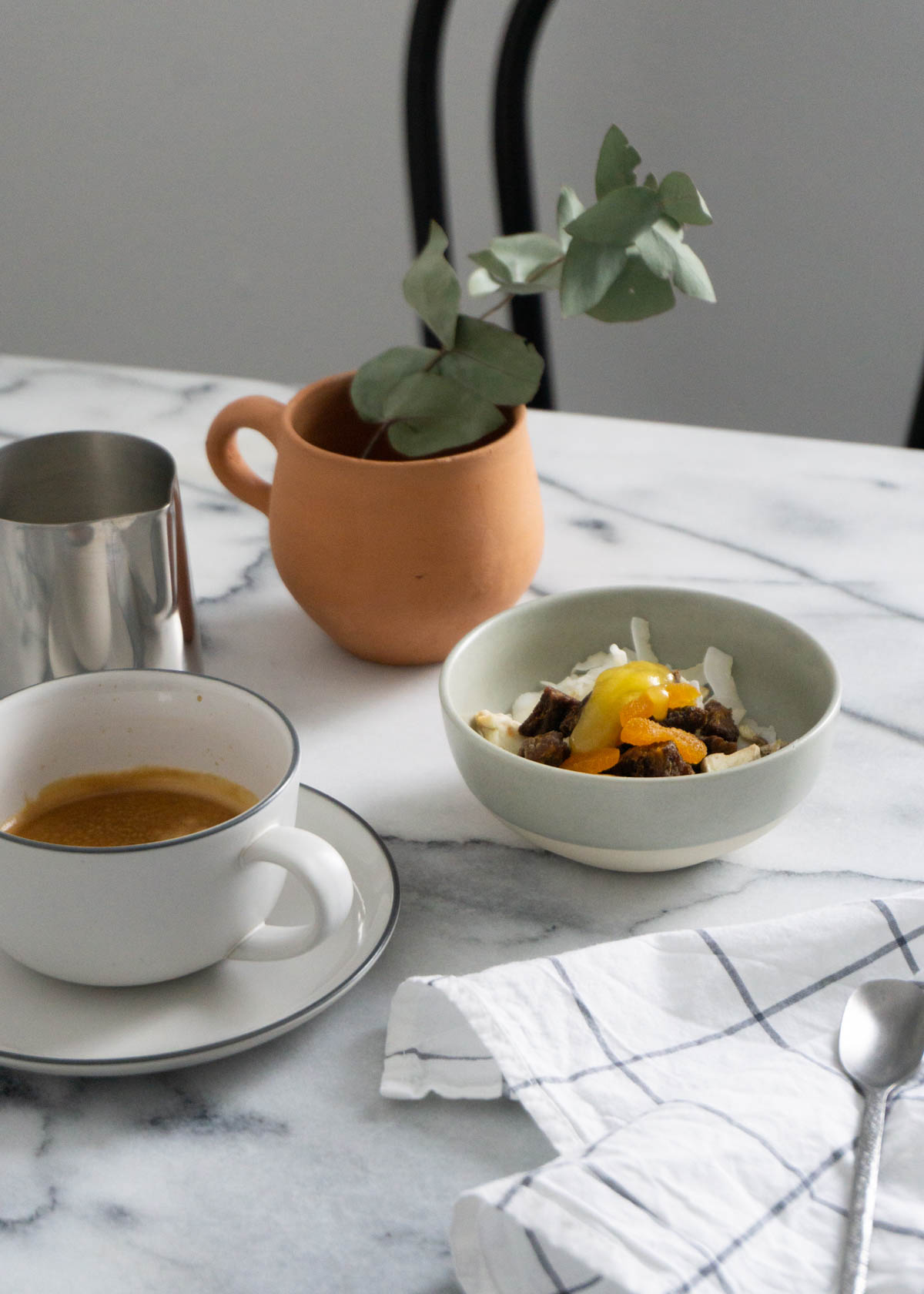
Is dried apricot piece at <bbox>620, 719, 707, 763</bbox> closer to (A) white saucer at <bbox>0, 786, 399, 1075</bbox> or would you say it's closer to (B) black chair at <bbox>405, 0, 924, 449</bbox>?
(A) white saucer at <bbox>0, 786, 399, 1075</bbox>

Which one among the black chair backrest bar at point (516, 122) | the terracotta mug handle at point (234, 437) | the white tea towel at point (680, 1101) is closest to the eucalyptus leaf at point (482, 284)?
the terracotta mug handle at point (234, 437)

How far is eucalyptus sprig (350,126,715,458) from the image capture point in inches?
24.6

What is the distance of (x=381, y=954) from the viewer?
1.75ft

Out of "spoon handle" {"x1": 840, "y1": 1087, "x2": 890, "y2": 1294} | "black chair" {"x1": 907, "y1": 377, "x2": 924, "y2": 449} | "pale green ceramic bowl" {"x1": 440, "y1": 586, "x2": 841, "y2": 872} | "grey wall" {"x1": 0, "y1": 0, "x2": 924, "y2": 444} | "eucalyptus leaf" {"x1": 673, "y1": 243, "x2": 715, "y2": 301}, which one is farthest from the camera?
"grey wall" {"x1": 0, "y1": 0, "x2": 924, "y2": 444}

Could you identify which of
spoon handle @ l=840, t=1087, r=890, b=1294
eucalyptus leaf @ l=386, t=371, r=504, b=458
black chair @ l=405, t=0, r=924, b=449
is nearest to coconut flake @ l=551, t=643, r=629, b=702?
eucalyptus leaf @ l=386, t=371, r=504, b=458

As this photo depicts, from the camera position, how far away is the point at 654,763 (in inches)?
21.9

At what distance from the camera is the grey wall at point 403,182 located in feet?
6.64

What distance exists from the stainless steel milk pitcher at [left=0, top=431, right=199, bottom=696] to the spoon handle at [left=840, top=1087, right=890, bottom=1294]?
0.39m

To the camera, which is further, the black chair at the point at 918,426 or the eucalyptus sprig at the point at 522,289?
the black chair at the point at 918,426

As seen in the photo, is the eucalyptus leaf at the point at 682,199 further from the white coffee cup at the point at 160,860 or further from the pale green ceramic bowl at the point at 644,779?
the white coffee cup at the point at 160,860

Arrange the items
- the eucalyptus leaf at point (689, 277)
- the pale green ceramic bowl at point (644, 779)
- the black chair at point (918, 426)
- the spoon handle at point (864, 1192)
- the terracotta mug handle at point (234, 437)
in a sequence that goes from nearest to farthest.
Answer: the spoon handle at point (864, 1192)
the pale green ceramic bowl at point (644, 779)
the eucalyptus leaf at point (689, 277)
the terracotta mug handle at point (234, 437)
the black chair at point (918, 426)

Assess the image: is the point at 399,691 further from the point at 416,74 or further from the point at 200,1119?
the point at 416,74

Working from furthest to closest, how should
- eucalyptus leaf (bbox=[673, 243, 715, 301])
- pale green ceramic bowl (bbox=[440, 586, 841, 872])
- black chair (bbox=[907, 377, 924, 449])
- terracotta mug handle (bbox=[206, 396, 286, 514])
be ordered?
black chair (bbox=[907, 377, 924, 449])
terracotta mug handle (bbox=[206, 396, 286, 514])
eucalyptus leaf (bbox=[673, 243, 715, 301])
pale green ceramic bowl (bbox=[440, 586, 841, 872])

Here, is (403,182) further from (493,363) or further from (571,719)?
(571,719)
